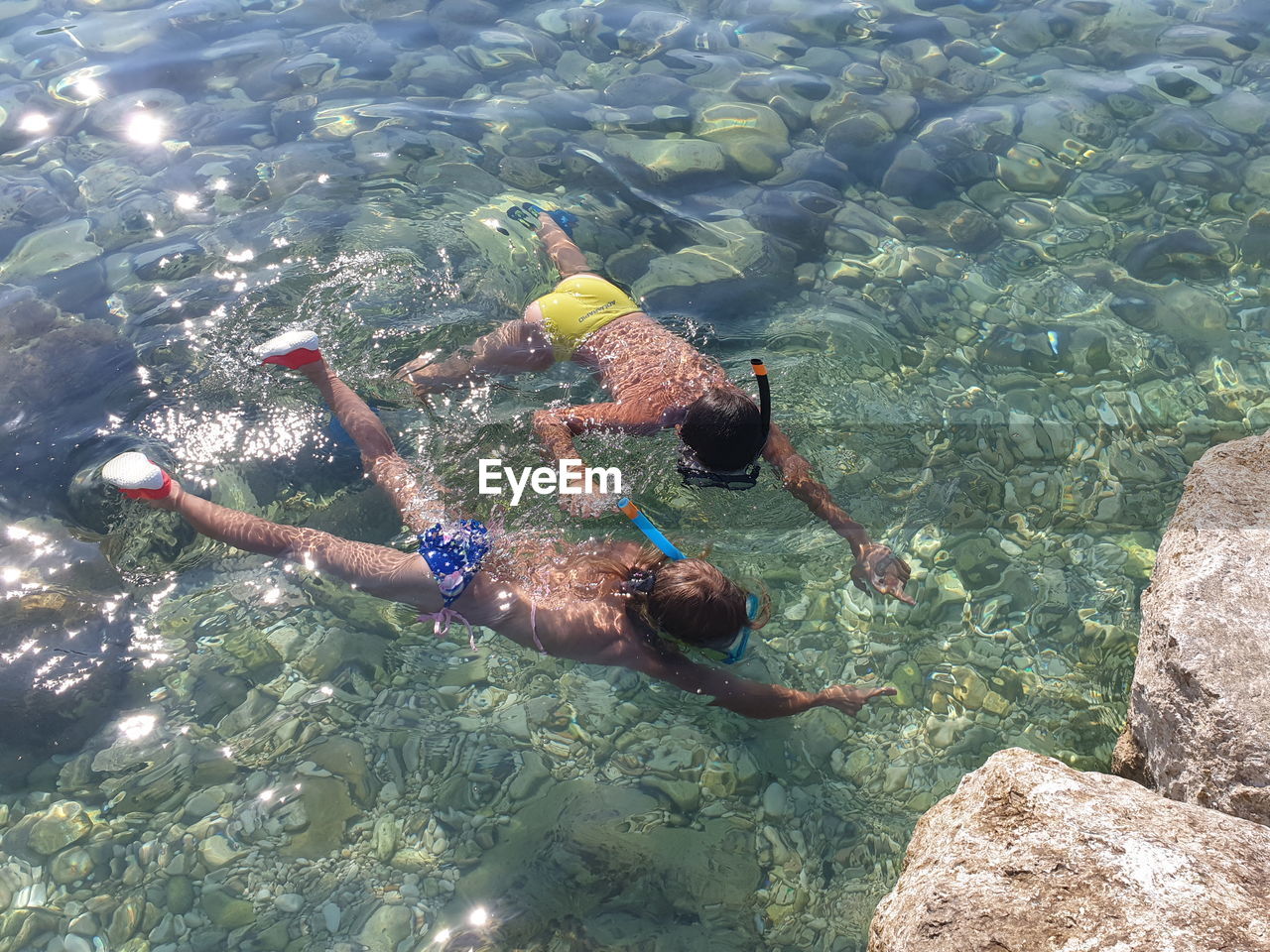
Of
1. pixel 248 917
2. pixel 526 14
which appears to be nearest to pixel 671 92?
pixel 526 14

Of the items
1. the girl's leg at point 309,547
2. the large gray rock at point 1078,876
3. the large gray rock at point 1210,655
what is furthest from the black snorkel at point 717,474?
the large gray rock at point 1078,876

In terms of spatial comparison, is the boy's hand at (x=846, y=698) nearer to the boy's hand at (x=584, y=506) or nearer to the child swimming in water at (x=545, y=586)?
the child swimming in water at (x=545, y=586)

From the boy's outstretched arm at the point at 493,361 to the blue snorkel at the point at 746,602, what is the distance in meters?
1.31

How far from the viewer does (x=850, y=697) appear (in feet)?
12.8

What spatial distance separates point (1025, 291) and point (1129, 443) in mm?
1216

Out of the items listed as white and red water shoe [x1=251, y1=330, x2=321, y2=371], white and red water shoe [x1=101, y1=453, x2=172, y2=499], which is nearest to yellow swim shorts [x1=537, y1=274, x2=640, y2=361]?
white and red water shoe [x1=251, y1=330, x2=321, y2=371]

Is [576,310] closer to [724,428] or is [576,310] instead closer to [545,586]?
[724,428]

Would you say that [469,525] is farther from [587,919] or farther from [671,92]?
[671,92]

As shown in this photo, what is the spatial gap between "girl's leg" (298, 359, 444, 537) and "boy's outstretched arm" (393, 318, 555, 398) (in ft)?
1.10

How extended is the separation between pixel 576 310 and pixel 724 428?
1.35 meters

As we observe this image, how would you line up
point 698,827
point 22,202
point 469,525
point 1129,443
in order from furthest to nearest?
point 22,202, point 1129,443, point 469,525, point 698,827

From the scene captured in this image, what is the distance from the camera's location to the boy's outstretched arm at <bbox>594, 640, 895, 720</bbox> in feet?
12.5

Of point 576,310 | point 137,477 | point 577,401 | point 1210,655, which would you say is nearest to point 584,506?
point 577,401

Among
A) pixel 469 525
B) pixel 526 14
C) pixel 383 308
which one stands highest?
pixel 526 14
